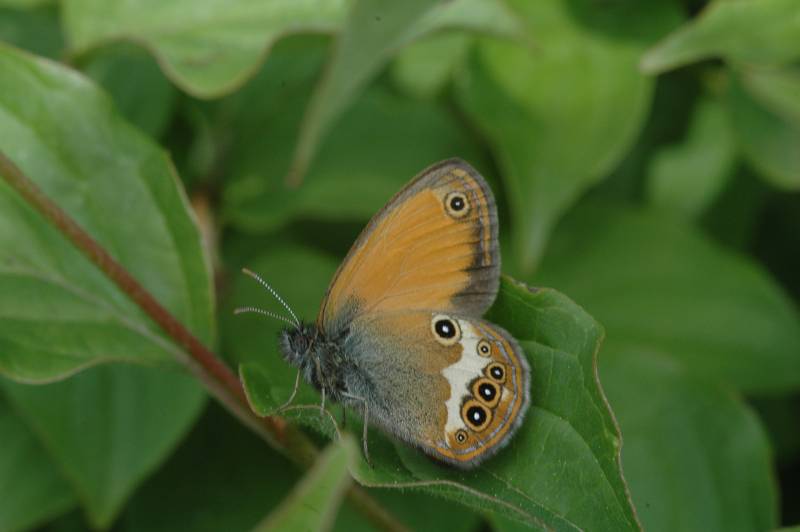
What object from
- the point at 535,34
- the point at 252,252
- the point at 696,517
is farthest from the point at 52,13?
the point at 696,517

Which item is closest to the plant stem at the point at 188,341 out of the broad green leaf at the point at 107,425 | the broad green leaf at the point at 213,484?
the broad green leaf at the point at 107,425

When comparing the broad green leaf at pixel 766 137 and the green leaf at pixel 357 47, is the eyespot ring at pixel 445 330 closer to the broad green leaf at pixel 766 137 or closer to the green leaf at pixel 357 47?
the green leaf at pixel 357 47

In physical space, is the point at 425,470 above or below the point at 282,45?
below

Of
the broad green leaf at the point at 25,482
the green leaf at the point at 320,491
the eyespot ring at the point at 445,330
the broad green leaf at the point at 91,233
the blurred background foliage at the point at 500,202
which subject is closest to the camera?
the green leaf at the point at 320,491

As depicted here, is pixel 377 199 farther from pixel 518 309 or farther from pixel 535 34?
pixel 518 309

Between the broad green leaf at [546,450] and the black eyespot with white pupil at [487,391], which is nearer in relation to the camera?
the broad green leaf at [546,450]

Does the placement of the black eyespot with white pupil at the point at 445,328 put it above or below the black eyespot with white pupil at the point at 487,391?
above

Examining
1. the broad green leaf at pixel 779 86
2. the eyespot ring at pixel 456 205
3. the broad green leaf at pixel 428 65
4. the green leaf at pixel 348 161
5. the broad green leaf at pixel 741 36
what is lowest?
the green leaf at pixel 348 161
